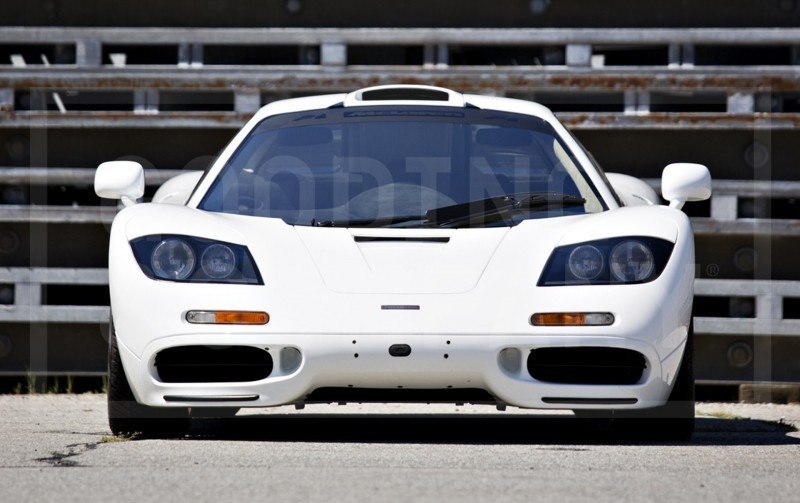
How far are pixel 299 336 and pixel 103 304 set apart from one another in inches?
125

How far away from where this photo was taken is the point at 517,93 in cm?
827

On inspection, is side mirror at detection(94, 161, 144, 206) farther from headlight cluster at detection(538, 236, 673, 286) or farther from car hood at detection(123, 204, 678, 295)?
headlight cluster at detection(538, 236, 673, 286)

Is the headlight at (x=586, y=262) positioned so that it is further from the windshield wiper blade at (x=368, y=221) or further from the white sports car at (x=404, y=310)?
the windshield wiper blade at (x=368, y=221)

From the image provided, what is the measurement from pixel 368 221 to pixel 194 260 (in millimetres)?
733

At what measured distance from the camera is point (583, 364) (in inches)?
217

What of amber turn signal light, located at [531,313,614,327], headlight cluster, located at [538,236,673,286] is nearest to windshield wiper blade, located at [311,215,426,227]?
headlight cluster, located at [538,236,673,286]

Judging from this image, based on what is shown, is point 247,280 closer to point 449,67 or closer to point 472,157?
point 472,157

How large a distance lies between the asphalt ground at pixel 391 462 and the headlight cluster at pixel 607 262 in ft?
1.98

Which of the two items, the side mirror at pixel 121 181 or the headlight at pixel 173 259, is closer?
the headlight at pixel 173 259

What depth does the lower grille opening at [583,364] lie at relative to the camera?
18.0 feet

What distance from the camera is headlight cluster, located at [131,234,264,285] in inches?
220

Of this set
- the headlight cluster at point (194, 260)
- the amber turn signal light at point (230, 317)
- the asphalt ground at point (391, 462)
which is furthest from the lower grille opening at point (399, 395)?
the headlight cluster at point (194, 260)

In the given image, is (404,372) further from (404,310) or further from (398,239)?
(398,239)

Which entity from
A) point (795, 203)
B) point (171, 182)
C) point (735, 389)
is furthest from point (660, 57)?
point (171, 182)
